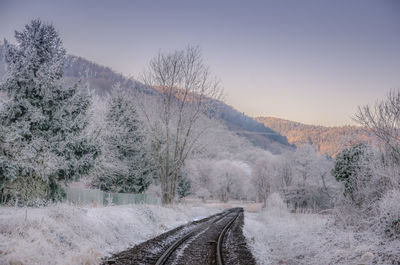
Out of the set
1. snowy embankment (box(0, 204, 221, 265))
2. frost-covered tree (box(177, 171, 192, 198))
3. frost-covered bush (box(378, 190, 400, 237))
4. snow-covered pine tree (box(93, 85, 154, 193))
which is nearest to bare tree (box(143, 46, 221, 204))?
snow-covered pine tree (box(93, 85, 154, 193))

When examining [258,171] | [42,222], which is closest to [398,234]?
[42,222]

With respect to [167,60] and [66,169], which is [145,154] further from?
[66,169]

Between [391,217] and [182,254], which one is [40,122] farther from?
[391,217]

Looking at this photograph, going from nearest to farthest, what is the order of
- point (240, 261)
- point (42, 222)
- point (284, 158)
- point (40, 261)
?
point (40, 261)
point (42, 222)
point (240, 261)
point (284, 158)

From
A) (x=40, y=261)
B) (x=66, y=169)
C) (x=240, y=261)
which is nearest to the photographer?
(x=40, y=261)

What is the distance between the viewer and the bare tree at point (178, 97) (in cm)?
2152

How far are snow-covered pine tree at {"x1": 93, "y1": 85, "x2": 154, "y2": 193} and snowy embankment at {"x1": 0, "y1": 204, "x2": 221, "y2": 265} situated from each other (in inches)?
595

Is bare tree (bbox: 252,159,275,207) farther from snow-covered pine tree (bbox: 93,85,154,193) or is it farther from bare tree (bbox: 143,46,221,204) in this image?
bare tree (bbox: 143,46,221,204)

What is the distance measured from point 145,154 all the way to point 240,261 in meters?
21.9

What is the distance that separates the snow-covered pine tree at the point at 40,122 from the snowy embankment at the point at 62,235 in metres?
5.27

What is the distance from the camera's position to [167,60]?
21.4m

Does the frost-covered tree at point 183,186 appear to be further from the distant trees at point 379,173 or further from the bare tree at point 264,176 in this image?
the distant trees at point 379,173

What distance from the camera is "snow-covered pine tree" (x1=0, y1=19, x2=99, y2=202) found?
1322 centimetres

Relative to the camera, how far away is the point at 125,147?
2645cm
